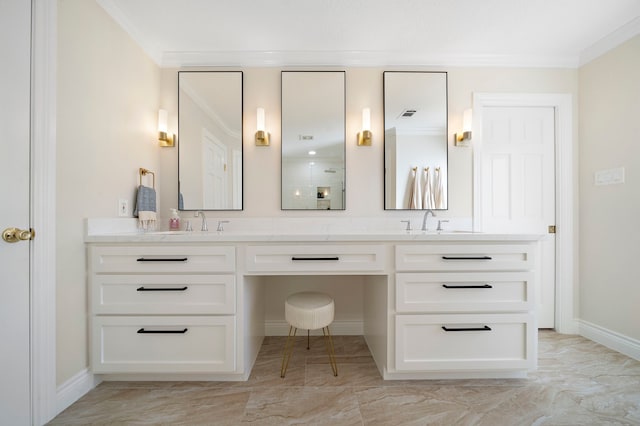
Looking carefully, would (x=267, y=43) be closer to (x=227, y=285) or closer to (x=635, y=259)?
(x=227, y=285)

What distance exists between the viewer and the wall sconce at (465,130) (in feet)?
7.23

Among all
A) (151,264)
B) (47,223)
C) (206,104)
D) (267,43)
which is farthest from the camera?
(206,104)

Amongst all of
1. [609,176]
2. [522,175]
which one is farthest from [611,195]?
[522,175]

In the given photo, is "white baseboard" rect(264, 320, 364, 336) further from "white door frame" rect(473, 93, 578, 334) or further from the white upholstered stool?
"white door frame" rect(473, 93, 578, 334)

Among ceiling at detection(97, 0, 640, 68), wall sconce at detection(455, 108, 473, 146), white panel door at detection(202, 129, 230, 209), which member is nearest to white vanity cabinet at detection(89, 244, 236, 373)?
white panel door at detection(202, 129, 230, 209)

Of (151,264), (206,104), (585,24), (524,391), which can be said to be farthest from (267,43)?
(524,391)

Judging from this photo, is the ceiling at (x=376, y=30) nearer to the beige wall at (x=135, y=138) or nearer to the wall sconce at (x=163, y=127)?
the beige wall at (x=135, y=138)

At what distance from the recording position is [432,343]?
1565 millimetres

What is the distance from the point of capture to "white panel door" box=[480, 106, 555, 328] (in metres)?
2.32

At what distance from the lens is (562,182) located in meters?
2.28

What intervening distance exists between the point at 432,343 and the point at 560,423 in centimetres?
65

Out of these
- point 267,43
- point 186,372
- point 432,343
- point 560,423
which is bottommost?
point 560,423

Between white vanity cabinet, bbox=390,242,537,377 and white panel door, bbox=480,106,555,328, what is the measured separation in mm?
885

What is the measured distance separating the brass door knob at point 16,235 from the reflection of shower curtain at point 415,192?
7.82 ft
